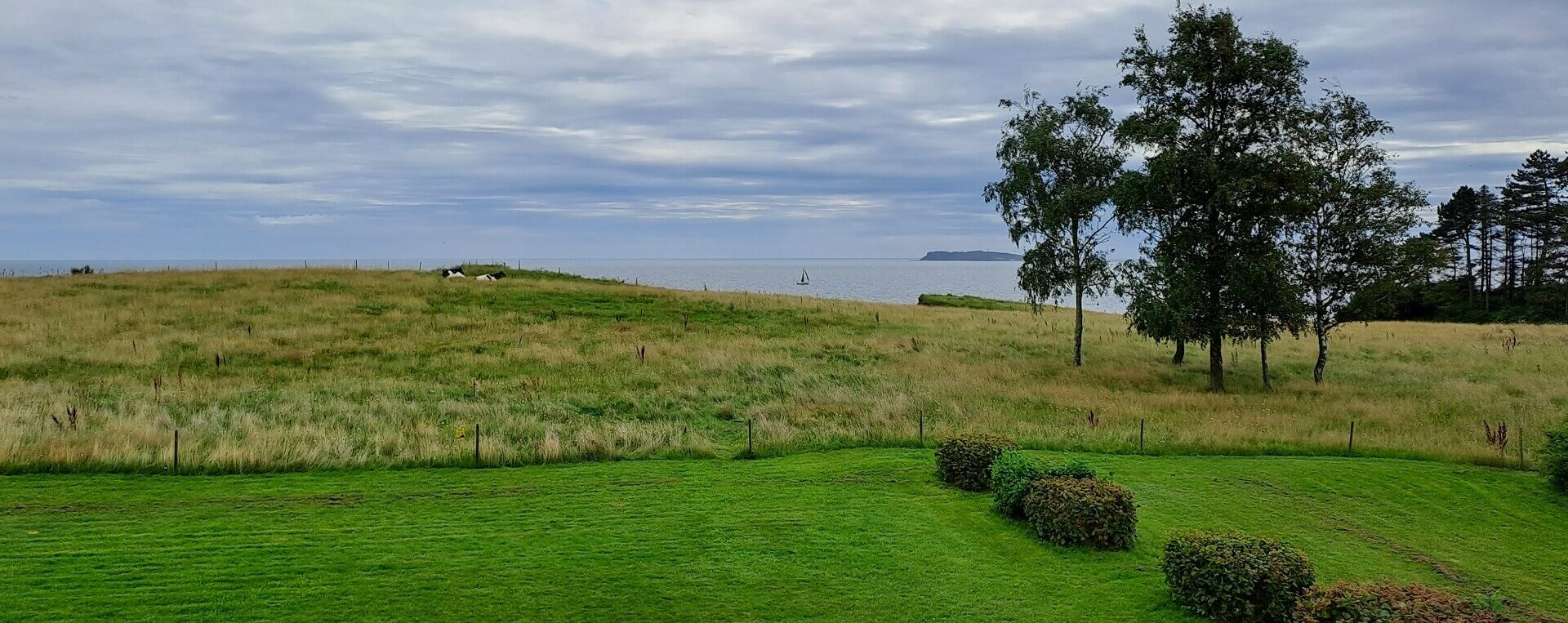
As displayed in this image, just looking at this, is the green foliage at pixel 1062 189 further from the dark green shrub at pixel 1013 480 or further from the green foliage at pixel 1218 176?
the dark green shrub at pixel 1013 480

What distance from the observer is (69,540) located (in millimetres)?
10234

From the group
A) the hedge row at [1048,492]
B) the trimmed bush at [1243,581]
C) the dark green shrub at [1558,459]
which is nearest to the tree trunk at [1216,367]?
the dark green shrub at [1558,459]

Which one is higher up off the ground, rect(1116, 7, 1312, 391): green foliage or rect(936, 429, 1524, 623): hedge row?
rect(1116, 7, 1312, 391): green foliage

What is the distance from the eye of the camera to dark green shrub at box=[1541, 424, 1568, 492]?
14.1 m

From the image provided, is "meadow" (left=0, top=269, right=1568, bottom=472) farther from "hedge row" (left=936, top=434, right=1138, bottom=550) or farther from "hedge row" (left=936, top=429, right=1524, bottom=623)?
"hedge row" (left=936, top=429, right=1524, bottom=623)

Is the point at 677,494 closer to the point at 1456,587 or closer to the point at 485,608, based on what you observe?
the point at 485,608

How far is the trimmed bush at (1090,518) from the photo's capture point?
10742 millimetres

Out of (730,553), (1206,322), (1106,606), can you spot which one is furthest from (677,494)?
(1206,322)

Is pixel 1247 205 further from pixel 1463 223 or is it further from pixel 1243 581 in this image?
pixel 1463 223

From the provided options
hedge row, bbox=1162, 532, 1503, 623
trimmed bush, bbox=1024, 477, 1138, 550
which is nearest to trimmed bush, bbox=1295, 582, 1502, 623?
hedge row, bbox=1162, 532, 1503, 623

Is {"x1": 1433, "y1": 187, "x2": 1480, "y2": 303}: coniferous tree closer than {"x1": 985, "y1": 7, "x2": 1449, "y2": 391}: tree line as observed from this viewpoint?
No

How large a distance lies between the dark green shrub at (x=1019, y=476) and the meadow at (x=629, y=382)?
5564 millimetres

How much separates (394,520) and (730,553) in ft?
15.8

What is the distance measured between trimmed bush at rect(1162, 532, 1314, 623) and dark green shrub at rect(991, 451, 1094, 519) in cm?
311
